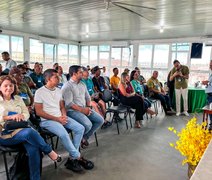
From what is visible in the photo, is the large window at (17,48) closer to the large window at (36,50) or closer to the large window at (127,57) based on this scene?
the large window at (36,50)

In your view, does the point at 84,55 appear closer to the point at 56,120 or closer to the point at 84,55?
the point at 84,55

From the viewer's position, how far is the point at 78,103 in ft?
9.03

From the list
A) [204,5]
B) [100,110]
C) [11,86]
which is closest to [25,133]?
[11,86]

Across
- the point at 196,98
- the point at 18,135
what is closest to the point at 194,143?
the point at 18,135

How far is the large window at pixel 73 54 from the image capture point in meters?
10.9

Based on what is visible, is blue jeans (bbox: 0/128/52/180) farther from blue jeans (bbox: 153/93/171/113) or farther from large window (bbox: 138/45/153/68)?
large window (bbox: 138/45/153/68)

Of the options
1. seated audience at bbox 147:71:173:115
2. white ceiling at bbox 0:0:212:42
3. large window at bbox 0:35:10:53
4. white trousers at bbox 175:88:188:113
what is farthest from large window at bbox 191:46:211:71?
large window at bbox 0:35:10:53

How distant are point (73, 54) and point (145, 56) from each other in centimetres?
407

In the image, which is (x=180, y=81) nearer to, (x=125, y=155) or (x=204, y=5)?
(x=204, y=5)

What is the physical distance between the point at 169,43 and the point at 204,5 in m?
4.70

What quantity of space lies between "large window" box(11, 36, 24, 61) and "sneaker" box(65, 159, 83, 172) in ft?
22.9

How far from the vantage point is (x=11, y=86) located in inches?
79.7

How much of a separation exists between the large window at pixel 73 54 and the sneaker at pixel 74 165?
9087 mm

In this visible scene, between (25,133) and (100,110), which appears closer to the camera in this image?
(25,133)
